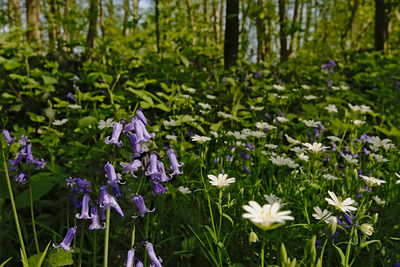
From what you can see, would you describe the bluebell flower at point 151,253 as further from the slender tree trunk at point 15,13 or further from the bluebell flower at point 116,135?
the slender tree trunk at point 15,13

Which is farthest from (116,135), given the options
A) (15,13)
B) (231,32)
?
(15,13)

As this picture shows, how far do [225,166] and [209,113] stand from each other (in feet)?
3.79

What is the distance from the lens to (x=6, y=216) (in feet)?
6.20

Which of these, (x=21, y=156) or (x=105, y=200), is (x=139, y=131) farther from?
(x=21, y=156)

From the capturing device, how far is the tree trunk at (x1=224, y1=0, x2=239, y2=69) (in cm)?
499

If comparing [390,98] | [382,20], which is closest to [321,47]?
[382,20]

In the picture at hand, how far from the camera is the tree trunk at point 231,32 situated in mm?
4992

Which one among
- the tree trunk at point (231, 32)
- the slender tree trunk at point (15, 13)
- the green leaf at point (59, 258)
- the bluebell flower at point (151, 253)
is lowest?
the green leaf at point (59, 258)

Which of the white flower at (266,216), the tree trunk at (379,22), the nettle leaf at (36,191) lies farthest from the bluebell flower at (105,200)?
the tree trunk at (379,22)

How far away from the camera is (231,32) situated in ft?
16.9

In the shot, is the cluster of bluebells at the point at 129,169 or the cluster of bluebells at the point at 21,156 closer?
the cluster of bluebells at the point at 129,169

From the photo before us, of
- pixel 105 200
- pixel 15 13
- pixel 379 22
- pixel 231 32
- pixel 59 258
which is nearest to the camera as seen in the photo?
pixel 105 200

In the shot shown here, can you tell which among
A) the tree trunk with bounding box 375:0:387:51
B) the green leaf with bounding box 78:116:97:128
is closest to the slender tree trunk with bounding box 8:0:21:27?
the green leaf with bounding box 78:116:97:128

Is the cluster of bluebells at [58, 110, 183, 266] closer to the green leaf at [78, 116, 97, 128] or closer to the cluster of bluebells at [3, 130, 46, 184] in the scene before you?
the cluster of bluebells at [3, 130, 46, 184]
